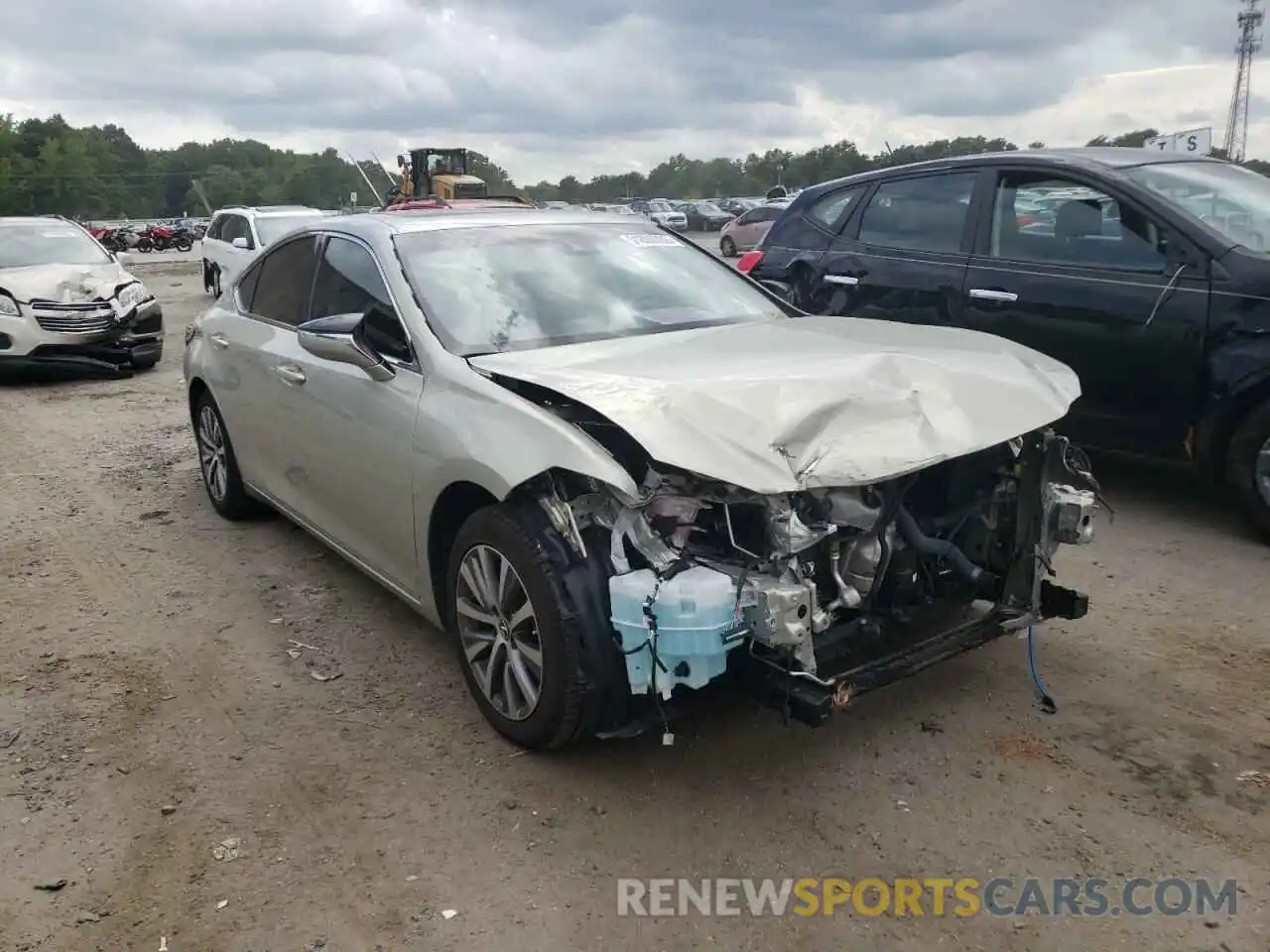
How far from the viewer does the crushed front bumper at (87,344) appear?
10.2 metres

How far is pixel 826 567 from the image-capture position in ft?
10.1

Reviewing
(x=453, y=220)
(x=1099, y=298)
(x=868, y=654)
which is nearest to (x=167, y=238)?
(x=453, y=220)

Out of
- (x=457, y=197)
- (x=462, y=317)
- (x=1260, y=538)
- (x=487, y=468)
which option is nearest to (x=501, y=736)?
(x=487, y=468)

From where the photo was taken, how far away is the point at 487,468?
10.6 ft

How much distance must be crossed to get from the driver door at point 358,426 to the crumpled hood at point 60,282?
282 inches

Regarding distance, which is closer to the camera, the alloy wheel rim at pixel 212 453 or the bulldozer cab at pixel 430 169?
the alloy wheel rim at pixel 212 453

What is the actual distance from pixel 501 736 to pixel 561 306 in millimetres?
1630

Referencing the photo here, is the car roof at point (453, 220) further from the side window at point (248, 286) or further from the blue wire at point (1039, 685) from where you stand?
the blue wire at point (1039, 685)

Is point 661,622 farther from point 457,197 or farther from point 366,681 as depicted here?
point 457,197

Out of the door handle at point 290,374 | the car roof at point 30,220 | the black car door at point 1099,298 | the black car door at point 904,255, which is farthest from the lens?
the car roof at point 30,220

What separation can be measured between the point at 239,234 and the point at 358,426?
14.4 m

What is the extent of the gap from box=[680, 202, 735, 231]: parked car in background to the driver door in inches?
1706

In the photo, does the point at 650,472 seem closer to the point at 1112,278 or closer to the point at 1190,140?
the point at 1112,278

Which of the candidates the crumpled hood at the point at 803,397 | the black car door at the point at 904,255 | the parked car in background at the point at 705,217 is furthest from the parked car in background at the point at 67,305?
the parked car in background at the point at 705,217
